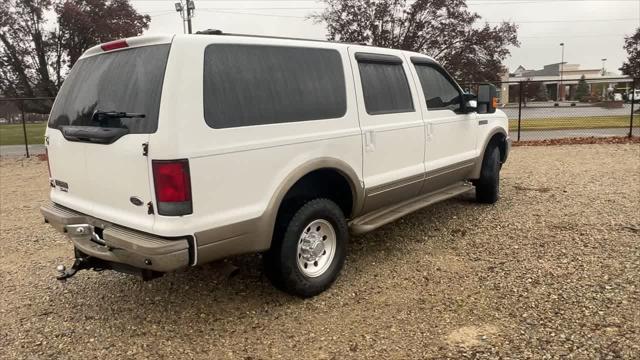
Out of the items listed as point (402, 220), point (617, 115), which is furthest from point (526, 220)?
point (617, 115)

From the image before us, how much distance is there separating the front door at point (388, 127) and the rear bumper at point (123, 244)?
70.1 inches

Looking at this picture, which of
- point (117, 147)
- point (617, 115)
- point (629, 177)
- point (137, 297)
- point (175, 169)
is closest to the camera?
point (175, 169)

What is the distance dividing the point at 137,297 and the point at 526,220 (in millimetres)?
4161

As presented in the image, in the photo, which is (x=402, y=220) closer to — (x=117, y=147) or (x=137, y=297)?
(x=137, y=297)

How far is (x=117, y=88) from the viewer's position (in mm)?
3268

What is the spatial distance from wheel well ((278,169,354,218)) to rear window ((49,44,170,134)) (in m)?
1.14

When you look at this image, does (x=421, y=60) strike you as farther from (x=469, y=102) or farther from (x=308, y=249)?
(x=308, y=249)

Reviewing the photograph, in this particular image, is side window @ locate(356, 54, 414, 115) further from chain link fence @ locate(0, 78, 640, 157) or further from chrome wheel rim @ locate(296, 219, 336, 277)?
chain link fence @ locate(0, 78, 640, 157)

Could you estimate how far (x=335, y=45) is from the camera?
13.3 feet

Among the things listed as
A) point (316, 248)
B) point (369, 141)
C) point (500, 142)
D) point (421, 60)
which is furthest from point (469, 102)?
point (316, 248)

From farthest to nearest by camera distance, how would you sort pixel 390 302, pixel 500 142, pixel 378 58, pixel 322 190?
pixel 500 142 → pixel 378 58 → pixel 322 190 → pixel 390 302

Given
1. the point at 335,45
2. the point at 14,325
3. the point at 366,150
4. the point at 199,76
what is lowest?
the point at 14,325

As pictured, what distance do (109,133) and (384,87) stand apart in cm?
235

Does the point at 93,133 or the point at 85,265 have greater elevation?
the point at 93,133
